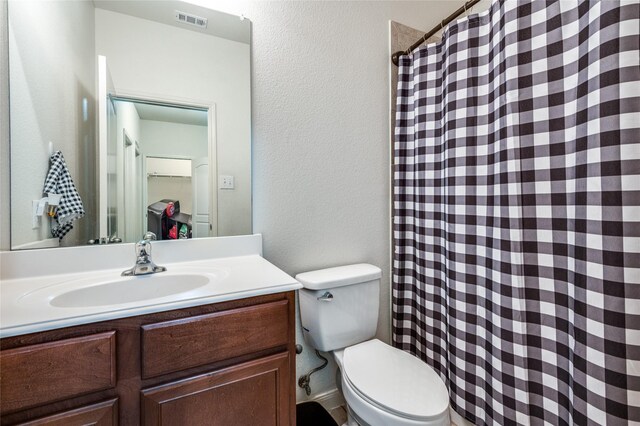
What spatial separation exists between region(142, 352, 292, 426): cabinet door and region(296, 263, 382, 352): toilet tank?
0.38 m

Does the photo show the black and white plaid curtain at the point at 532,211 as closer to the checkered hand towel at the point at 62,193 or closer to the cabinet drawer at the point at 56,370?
the cabinet drawer at the point at 56,370

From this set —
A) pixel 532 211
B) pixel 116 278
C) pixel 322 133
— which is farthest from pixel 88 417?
pixel 532 211

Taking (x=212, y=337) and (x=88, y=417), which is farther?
(x=212, y=337)

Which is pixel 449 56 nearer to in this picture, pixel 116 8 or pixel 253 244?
pixel 253 244

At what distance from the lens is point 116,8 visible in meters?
1.05

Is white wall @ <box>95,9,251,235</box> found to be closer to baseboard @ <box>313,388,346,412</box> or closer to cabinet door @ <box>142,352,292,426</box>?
cabinet door @ <box>142,352,292,426</box>

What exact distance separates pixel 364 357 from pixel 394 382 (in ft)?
0.60

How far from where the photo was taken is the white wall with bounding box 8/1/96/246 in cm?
90

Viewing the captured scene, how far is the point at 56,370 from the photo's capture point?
61cm

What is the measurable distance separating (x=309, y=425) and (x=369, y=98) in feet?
5.45

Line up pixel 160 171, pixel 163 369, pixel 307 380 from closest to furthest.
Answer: pixel 163 369
pixel 160 171
pixel 307 380

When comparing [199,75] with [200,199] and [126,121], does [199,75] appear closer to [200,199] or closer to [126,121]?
[126,121]

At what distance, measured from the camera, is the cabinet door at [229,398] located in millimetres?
709

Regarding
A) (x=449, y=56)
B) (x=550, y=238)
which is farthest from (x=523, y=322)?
(x=449, y=56)
